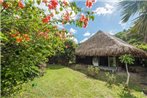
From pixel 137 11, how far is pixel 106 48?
16.7 ft

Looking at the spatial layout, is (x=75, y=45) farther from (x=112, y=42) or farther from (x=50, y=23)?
(x=50, y=23)

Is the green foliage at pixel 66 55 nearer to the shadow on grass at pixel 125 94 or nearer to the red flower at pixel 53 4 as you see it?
the shadow on grass at pixel 125 94

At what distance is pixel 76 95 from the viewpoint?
10398 millimetres

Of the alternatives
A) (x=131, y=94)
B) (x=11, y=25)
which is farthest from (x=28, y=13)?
(x=131, y=94)

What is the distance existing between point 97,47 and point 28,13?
17.6 metres

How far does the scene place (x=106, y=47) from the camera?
19.6 m

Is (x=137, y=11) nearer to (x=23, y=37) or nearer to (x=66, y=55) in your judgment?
(x=66, y=55)

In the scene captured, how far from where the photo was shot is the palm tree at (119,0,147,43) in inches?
797

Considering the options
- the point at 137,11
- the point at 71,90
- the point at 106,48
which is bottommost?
the point at 71,90

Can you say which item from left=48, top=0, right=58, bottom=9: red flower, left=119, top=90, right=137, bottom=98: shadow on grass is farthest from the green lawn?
left=48, top=0, right=58, bottom=9: red flower

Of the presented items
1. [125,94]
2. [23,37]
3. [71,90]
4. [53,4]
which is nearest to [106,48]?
[125,94]

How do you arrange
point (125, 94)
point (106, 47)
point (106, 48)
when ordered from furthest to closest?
1. point (106, 47)
2. point (106, 48)
3. point (125, 94)

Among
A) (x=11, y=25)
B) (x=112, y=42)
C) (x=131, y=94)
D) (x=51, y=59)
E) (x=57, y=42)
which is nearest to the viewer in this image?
(x=11, y=25)

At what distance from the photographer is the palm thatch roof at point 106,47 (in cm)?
1802
